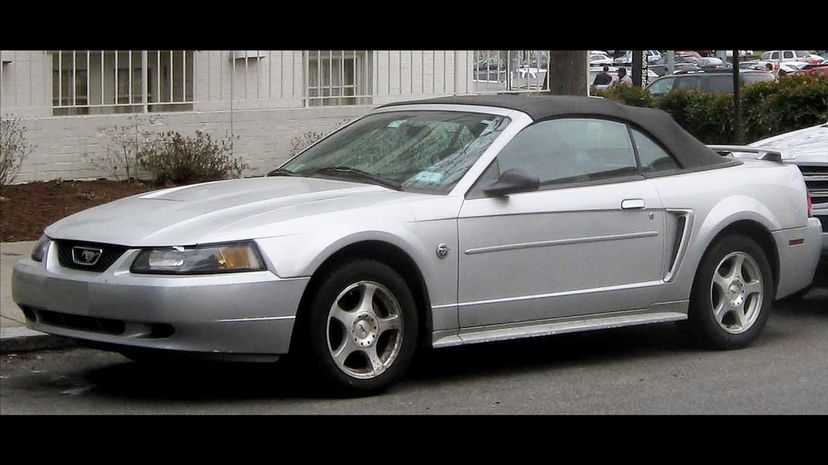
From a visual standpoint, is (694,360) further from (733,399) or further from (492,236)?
(492,236)

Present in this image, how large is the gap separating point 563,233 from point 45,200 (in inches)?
255

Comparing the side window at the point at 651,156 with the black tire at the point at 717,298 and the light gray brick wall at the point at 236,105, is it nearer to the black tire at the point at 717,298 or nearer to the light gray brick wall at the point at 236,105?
the black tire at the point at 717,298

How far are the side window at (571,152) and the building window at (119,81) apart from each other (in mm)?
6216

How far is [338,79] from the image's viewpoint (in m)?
15.0

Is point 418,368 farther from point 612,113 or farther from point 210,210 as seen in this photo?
point 612,113

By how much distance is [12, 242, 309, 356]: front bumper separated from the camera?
5969 millimetres

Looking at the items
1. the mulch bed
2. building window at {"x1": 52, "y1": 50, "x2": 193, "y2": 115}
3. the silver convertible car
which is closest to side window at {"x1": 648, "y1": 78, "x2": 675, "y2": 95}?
building window at {"x1": 52, "y1": 50, "x2": 193, "y2": 115}

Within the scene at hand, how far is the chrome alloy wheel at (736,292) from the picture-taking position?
25.7ft

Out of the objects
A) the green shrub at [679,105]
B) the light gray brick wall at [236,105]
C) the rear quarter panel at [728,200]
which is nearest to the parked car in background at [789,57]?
the green shrub at [679,105]

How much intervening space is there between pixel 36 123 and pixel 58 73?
605 mm

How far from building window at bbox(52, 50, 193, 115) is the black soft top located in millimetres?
5874

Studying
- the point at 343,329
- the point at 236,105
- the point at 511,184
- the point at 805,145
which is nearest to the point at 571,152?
the point at 511,184

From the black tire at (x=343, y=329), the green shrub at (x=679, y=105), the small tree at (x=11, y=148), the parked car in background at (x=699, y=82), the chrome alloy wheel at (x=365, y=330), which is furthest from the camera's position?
the parked car in background at (x=699, y=82)
